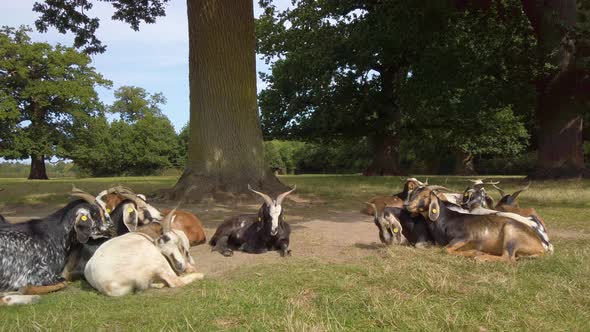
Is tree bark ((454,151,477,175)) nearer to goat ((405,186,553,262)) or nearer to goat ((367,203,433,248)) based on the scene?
goat ((367,203,433,248))

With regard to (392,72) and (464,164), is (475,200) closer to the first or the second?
(392,72)

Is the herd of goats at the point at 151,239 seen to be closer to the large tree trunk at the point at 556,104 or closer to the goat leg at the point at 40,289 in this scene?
the goat leg at the point at 40,289

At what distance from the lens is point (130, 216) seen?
27.0ft

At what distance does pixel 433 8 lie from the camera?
21.4m

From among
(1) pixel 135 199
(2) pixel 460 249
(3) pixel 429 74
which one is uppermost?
(3) pixel 429 74

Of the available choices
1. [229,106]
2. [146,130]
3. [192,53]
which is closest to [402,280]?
[229,106]

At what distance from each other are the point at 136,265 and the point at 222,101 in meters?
11.0

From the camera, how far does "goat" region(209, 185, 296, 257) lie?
8.66 metres

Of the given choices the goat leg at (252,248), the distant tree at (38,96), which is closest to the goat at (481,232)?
the goat leg at (252,248)

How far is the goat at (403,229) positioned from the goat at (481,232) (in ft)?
0.74

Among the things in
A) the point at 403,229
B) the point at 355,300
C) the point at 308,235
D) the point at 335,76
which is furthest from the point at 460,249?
the point at 335,76

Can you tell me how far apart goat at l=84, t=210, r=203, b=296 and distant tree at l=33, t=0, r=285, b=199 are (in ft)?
29.5

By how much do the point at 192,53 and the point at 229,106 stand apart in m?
2.31

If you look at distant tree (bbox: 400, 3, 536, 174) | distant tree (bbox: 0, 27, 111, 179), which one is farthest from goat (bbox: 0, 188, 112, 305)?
distant tree (bbox: 0, 27, 111, 179)
